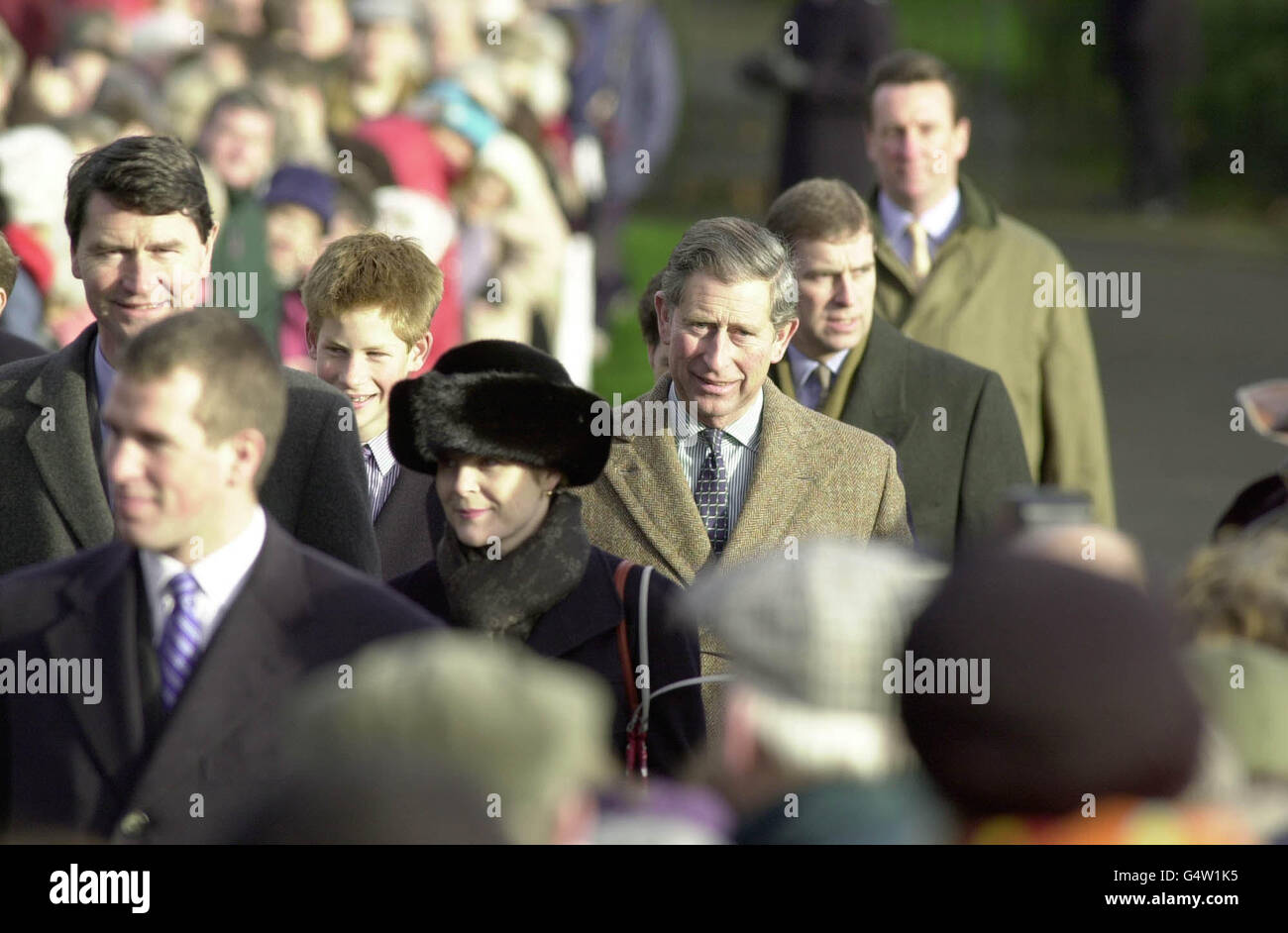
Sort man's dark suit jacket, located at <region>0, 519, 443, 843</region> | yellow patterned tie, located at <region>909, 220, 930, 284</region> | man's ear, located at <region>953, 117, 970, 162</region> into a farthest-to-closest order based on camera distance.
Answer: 1. man's ear, located at <region>953, 117, 970, 162</region>
2. yellow patterned tie, located at <region>909, 220, 930, 284</region>
3. man's dark suit jacket, located at <region>0, 519, 443, 843</region>

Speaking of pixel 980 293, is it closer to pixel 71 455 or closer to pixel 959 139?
pixel 959 139

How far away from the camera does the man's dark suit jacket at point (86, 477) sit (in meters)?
5.09

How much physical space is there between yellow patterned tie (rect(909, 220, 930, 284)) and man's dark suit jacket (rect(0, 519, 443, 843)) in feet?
12.0

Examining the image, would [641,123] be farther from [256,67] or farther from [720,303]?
[720,303]

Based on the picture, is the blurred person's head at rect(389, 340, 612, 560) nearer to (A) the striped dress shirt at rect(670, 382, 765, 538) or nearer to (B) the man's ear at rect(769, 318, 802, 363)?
(A) the striped dress shirt at rect(670, 382, 765, 538)

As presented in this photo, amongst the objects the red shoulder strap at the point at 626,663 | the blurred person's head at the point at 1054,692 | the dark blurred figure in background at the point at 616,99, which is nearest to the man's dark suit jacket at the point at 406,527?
the red shoulder strap at the point at 626,663

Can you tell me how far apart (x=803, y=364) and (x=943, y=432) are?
461 mm

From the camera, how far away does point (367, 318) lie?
19.4ft

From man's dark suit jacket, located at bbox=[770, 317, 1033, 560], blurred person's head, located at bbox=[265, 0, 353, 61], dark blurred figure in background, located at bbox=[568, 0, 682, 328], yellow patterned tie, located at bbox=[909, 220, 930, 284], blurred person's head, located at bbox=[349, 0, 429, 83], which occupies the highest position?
dark blurred figure in background, located at bbox=[568, 0, 682, 328]

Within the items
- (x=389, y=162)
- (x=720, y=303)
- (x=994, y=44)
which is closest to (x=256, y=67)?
(x=389, y=162)

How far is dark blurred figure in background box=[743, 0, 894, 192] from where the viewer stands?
1208cm

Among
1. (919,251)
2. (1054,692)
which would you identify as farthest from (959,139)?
(1054,692)

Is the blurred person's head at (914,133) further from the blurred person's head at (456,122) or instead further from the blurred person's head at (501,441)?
the blurred person's head at (456,122)

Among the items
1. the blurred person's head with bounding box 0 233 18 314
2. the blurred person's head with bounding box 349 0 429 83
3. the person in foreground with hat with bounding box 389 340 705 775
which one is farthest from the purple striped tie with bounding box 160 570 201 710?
the blurred person's head with bounding box 349 0 429 83
